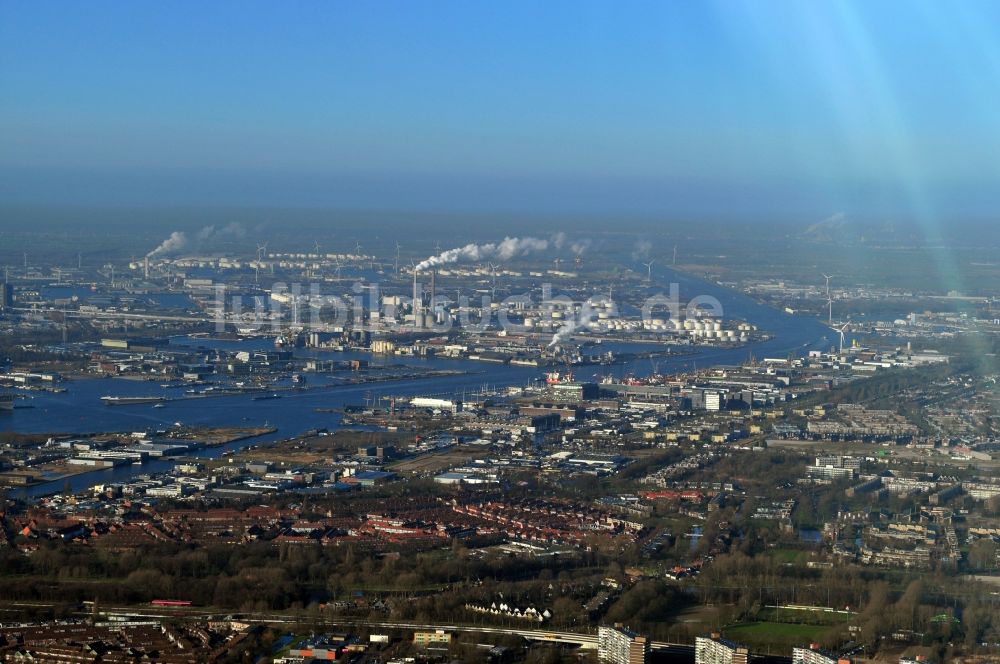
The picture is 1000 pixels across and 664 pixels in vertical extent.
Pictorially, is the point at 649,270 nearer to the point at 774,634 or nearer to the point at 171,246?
the point at 171,246

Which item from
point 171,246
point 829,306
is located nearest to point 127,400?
point 829,306

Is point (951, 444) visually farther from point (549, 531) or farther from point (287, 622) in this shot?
point (287, 622)

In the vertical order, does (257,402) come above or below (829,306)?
below

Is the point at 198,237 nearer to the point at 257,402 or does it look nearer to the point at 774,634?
the point at 257,402

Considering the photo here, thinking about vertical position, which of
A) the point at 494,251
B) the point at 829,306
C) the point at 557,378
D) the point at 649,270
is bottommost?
the point at 557,378

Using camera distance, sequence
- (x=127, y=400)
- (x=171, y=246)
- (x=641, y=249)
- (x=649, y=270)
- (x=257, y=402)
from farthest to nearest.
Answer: (x=641, y=249) → (x=171, y=246) → (x=649, y=270) → (x=257, y=402) → (x=127, y=400)

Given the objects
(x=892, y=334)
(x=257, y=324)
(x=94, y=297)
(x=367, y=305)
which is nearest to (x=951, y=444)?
(x=892, y=334)

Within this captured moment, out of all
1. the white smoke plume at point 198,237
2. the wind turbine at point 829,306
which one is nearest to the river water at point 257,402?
the wind turbine at point 829,306

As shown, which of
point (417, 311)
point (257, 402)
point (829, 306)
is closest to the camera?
point (257, 402)

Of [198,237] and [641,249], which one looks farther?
[198,237]
